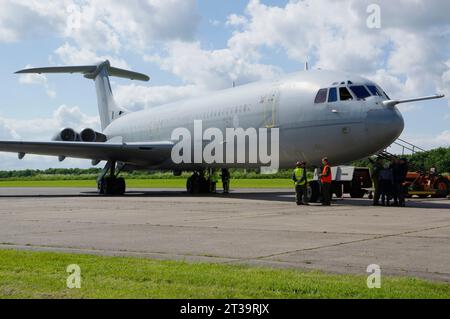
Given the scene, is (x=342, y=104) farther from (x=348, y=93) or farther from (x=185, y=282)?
(x=185, y=282)

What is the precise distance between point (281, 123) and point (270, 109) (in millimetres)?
918

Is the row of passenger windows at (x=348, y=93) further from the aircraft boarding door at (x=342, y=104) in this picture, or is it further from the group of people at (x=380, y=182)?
the group of people at (x=380, y=182)

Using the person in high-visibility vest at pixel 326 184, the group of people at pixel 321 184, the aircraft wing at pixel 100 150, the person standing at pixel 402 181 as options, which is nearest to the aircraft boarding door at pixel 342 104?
the group of people at pixel 321 184

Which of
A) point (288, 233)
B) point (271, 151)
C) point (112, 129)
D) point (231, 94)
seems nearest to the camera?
point (288, 233)

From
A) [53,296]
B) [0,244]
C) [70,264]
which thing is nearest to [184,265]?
[70,264]

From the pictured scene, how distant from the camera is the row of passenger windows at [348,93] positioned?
A: 18.7 m

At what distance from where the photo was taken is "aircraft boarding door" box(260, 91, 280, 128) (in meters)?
21.1

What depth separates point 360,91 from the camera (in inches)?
740

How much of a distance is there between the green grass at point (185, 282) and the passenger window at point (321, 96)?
13.1m

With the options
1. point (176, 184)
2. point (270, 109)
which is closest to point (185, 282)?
point (270, 109)

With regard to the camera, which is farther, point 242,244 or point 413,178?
point 413,178

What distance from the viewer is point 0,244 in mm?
9070
